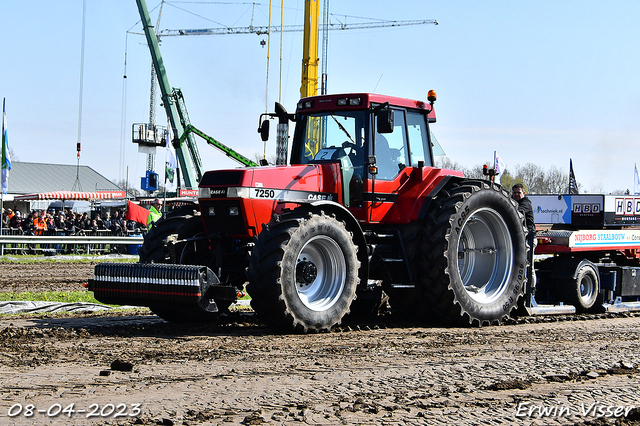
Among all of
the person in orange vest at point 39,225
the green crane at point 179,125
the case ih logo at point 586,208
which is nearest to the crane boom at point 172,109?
the green crane at point 179,125

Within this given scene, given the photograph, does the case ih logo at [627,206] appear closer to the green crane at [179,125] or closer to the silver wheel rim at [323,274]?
the silver wheel rim at [323,274]

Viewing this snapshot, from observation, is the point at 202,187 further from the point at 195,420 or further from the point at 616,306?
the point at 616,306

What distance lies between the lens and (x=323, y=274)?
323 inches

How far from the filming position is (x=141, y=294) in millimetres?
7859

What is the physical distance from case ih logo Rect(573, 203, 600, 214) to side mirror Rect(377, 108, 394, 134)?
491 inches

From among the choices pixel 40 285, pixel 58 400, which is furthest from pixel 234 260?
pixel 40 285

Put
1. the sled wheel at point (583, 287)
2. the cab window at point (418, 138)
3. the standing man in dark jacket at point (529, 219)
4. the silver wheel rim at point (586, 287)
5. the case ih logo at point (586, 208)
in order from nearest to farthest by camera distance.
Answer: the cab window at point (418, 138)
the standing man in dark jacket at point (529, 219)
the sled wheel at point (583, 287)
the silver wheel rim at point (586, 287)
the case ih logo at point (586, 208)

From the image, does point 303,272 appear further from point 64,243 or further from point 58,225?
point 58,225

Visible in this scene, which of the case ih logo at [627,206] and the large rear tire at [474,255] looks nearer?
the large rear tire at [474,255]

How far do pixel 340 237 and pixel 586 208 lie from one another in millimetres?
14222

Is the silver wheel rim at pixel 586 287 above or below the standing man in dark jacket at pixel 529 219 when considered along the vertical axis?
below

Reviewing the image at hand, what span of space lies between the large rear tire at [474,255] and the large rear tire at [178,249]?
2.64m

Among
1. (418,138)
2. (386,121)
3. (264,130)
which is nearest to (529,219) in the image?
(418,138)

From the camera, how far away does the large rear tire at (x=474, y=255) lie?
28.1 ft
